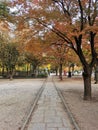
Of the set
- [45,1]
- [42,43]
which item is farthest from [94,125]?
[42,43]

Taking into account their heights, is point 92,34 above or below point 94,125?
above

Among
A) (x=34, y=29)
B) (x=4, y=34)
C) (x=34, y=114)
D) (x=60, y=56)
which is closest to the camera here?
(x=34, y=114)

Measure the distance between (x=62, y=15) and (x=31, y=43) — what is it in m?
3.95

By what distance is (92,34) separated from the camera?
1812 centimetres

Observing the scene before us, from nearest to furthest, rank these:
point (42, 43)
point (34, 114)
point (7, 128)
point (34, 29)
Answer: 1. point (7, 128)
2. point (34, 114)
3. point (34, 29)
4. point (42, 43)

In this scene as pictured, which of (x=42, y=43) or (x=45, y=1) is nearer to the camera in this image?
(x=45, y=1)

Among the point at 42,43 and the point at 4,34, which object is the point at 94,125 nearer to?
the point at 42,43

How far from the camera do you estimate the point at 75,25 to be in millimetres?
18016

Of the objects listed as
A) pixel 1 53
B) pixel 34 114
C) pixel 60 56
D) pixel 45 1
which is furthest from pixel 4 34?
pixel 34 114

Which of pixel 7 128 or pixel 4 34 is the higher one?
pixel 4 34

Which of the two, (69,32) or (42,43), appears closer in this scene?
(69,32)

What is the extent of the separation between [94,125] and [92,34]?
9.50 meters

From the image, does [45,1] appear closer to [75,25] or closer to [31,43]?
[75,25]

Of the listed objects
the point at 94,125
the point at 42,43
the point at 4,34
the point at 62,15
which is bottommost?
the point at 94,125
